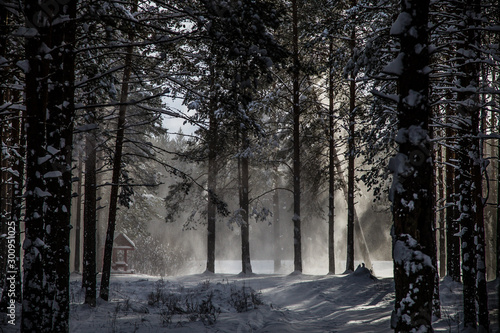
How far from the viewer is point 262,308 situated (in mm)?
9578

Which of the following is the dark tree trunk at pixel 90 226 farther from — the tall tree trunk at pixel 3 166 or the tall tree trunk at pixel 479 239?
the tall tree trunk at pixel 479 239

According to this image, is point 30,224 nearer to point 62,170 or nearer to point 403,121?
point 62,170

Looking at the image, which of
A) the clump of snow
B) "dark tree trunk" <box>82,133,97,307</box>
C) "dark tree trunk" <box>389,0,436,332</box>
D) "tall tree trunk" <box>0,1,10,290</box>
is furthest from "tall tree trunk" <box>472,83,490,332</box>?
"tall tree trunk" <box>0,1,10,290</box>

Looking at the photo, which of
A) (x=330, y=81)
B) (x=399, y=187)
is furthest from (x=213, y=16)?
(x=330, y=81)

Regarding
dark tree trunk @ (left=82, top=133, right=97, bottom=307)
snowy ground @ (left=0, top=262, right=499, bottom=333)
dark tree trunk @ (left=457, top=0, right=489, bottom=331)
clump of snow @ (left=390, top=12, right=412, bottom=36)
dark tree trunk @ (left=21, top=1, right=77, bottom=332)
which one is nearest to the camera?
clump of snow @ (left=390, top=12, right=412, bottom=36)

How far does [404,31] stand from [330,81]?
1333cm

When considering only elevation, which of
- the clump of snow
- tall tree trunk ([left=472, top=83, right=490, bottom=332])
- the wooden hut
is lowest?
the wooden hut

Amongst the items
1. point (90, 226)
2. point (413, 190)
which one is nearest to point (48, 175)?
point (413, 190)

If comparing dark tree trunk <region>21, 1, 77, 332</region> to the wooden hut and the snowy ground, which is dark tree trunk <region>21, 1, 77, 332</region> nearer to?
the snowy ground

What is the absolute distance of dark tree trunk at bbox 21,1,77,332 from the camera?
5.27 m

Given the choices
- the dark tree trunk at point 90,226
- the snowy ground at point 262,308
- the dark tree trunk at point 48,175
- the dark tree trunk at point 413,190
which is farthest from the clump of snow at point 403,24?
the dark tree trunk at point 90,226

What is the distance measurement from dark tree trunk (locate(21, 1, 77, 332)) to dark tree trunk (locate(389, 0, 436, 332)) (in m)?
4.87

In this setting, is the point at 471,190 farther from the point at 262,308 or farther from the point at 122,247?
the point at 122,247

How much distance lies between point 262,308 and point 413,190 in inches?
240
